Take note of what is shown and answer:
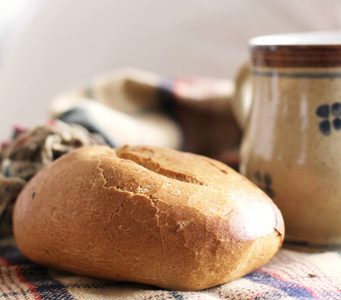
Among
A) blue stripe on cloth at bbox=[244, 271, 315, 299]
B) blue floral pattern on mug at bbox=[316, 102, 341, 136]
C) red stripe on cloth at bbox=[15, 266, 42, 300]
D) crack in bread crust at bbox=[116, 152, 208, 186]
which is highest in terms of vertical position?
blue floral pattern on mug at bbox=[316, 102, 341, 136]

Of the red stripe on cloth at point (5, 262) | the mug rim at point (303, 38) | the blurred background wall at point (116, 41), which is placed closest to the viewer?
the red stripe on cloth at point (5, 262)

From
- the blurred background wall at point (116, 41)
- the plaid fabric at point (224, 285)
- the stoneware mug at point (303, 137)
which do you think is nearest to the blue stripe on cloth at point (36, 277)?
the plaid fabric at point (224, 285)

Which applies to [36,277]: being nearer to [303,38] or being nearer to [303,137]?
[303,137]

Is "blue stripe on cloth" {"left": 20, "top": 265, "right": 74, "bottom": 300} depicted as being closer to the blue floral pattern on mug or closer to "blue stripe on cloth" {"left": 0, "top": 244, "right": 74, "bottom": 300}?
"blue stripe on cloth" {"left": 0, "top": 244, "right": 74, "bottom": 300}

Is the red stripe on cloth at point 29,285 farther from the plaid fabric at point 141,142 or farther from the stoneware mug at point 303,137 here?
the stoneware mug at point 303,137

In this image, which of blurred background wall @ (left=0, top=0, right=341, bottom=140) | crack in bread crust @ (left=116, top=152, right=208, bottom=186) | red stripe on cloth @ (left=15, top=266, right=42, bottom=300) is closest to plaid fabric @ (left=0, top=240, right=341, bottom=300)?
red stripe on cloth @ (left=15, top=266, right=42, bottom=300)

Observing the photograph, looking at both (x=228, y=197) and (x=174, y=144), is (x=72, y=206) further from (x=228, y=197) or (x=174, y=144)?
(x=174, y=144)

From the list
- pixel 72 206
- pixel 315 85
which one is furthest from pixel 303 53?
pixel 72 206
